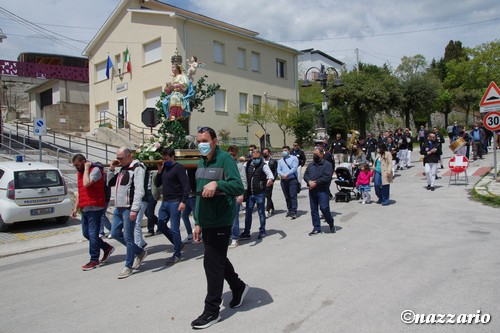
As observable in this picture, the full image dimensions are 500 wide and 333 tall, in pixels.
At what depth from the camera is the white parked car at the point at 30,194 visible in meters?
9.91

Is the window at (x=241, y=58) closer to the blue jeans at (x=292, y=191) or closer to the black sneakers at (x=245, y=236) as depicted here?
the blue jeans at (x=292, y=191)

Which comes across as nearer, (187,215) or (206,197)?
(206,197)

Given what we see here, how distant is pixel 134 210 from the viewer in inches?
239

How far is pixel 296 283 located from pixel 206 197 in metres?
1.90

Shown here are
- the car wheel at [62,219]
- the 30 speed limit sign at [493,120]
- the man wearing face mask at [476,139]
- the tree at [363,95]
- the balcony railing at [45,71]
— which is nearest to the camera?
the car wheel at [62,219]

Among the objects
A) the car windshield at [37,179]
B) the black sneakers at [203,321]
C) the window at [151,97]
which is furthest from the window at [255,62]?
the black sneakers at [203,321]

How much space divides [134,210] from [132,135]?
20789 millimetres

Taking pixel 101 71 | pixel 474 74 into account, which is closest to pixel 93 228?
pixel 101 71

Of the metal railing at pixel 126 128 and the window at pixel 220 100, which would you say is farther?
the window at pixel 220 100

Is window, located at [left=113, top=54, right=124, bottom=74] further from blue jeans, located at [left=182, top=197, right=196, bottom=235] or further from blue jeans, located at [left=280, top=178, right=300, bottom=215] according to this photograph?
blue jeans, located at [left=182, top=197, right=196, bottom=235]

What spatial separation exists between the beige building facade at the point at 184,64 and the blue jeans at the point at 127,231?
19041 millimetres

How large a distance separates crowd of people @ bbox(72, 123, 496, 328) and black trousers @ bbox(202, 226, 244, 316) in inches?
0.4

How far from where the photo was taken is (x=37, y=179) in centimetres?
1045

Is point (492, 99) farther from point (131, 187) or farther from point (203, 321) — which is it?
point (203, 321)
